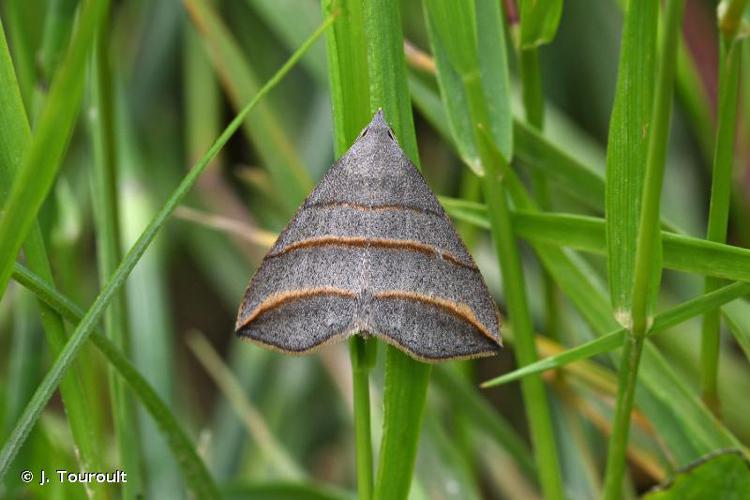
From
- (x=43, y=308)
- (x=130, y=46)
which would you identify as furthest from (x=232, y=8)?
(x=43, y=308)

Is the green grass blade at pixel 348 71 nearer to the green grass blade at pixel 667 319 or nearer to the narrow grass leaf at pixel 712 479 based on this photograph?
the green grass blade at pixel 667 319

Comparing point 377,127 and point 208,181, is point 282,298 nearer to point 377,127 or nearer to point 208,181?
point 377,127

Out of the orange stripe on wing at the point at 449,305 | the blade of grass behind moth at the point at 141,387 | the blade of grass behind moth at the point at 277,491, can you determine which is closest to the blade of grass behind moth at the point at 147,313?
the blade of grass behind moth at the point at 277,491

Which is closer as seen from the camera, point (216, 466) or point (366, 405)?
point (366, 405)

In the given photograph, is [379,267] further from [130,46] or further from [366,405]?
[130,46]

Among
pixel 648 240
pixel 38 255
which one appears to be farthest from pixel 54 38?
pixel 648 240

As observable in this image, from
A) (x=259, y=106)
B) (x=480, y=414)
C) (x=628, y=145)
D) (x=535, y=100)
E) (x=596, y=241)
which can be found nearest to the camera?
(x=628, y=145)

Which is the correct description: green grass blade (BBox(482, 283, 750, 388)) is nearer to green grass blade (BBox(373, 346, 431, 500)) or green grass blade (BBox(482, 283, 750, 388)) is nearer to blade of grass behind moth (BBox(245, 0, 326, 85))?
green grass blade (BBox(373, 346, 431, 500))
